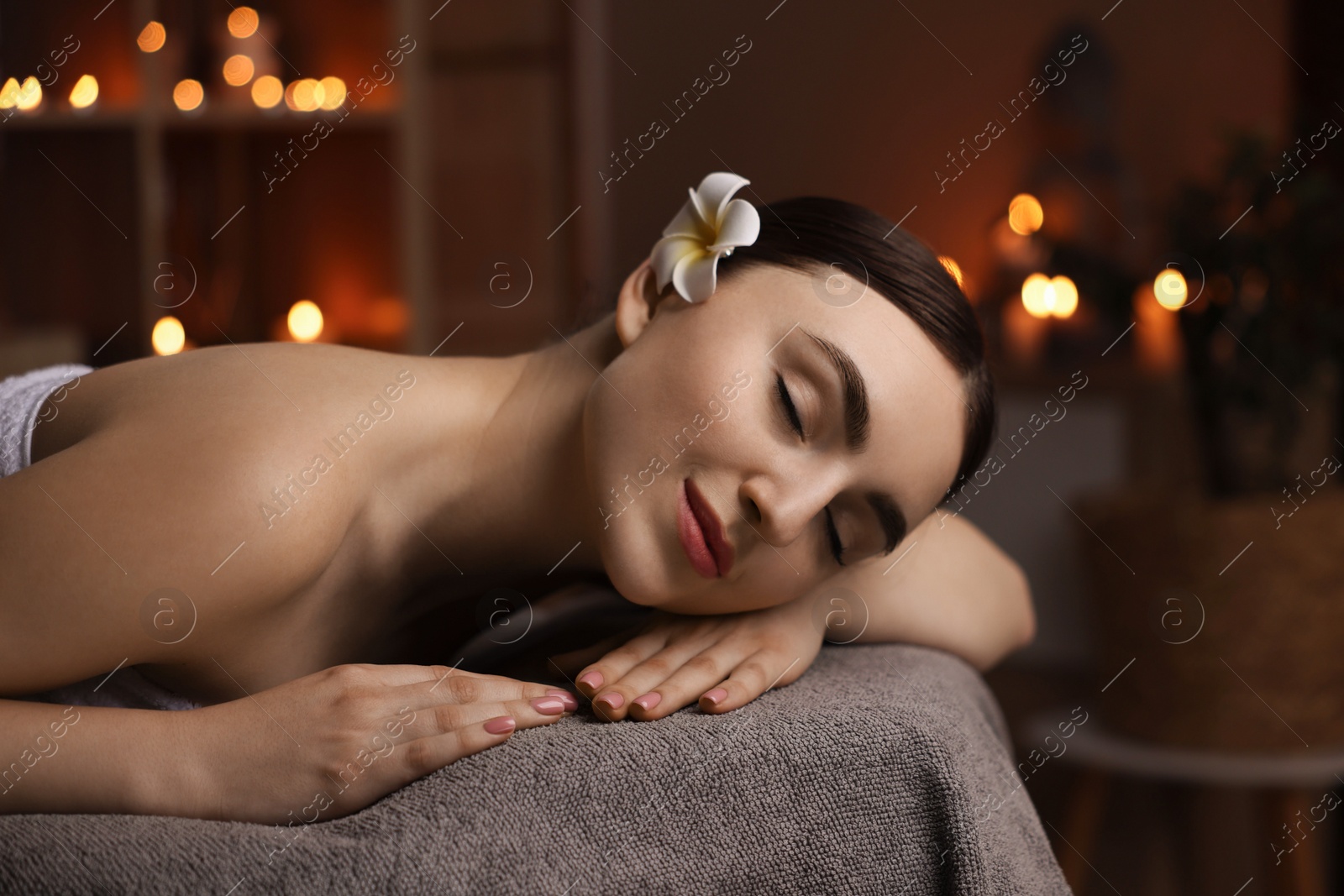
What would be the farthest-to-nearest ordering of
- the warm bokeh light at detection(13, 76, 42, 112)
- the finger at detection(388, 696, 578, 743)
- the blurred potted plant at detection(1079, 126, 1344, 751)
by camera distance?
the warm bokeh light at detection(13, 76, 42, 112) < the blurred potted plant at detection(1079, 126, 1344, 751) < the finger at detection(388, 696, 578, 743)

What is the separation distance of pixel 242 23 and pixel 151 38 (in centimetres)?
22

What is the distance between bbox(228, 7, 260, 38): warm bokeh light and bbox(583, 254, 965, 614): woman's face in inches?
→ 81.3

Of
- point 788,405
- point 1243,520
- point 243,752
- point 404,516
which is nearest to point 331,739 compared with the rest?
point 243,752

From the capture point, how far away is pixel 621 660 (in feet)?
2.70

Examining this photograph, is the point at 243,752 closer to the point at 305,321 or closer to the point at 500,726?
the point at 500,726

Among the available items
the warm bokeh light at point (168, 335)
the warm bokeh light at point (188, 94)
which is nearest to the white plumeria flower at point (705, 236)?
the warm bokeh light at point (168, 335)

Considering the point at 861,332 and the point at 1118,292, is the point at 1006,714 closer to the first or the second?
the point at 1118,292

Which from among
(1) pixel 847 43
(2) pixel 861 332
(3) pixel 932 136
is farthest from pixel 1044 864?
(1) pixel 847 43

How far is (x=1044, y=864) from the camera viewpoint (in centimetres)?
81

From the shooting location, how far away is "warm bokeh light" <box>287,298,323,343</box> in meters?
2.52

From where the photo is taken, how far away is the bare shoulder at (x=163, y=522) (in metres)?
0.67

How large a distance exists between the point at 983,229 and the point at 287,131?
5.43 ft

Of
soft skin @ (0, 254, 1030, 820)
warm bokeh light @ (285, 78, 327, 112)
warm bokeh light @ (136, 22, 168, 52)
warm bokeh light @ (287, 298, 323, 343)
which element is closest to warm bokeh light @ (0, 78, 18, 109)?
warm bokeh light @ (136, 22, 168, 52)

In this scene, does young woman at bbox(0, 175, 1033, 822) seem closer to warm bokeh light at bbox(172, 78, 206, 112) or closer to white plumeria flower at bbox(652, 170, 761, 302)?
white plumeria flower at bbox(652, 170, 761, 302)
